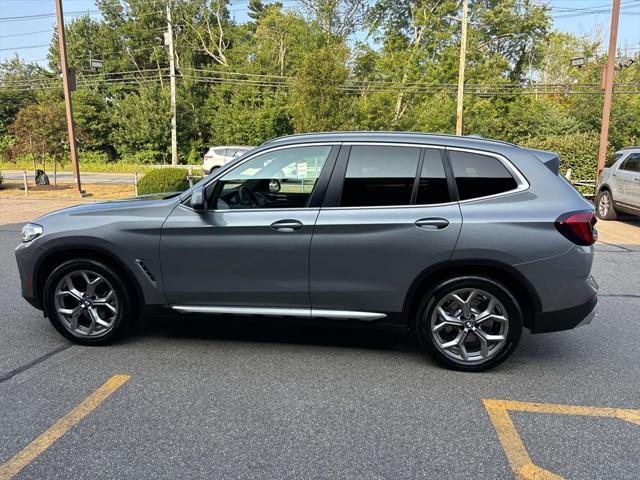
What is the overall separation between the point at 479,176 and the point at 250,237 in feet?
5.94

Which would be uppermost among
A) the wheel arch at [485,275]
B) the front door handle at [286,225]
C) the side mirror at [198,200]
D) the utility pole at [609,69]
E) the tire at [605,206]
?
the utility pole at [609,69]

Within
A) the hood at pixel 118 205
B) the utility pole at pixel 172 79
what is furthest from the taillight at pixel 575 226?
the utility pole at pixel 172 79

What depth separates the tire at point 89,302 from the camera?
13.5ft

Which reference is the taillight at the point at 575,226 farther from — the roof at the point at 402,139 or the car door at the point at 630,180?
the car door at the point at 630,180

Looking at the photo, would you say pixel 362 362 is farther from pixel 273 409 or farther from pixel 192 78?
pixel 192 78

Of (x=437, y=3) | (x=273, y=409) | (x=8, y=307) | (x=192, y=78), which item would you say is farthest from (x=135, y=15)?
(x=273, y=409)

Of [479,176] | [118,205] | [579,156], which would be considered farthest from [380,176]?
[579,156]

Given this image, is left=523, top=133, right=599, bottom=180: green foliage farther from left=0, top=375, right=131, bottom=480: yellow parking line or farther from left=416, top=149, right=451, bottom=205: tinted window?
left=0, top=375, right=131, bottom=480: yellow parking line

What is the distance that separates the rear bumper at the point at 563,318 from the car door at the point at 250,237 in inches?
69.2

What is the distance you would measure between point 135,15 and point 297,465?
50.3 metres

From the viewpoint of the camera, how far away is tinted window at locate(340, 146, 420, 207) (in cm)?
378

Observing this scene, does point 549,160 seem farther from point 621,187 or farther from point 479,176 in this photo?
point 621,187

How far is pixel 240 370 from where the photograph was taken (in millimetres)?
3791

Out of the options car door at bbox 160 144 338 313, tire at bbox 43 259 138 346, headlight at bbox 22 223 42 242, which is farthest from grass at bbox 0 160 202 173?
car door at bbox 160 144 338 313
